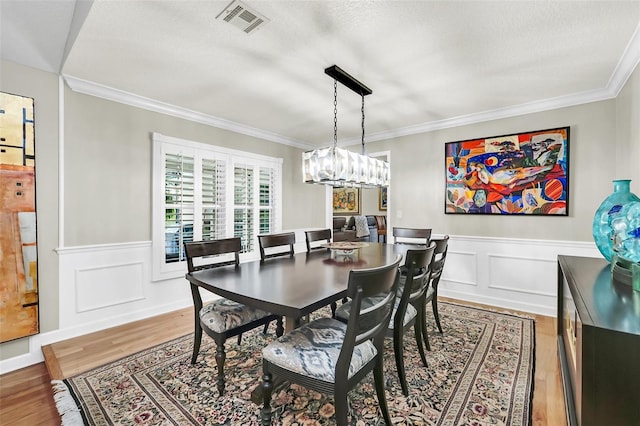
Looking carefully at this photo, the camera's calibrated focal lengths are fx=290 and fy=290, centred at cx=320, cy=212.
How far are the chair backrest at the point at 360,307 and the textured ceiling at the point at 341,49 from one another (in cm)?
156

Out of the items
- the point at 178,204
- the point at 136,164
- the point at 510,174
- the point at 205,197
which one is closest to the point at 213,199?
the point at 205,197

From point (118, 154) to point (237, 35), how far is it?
1942 mm

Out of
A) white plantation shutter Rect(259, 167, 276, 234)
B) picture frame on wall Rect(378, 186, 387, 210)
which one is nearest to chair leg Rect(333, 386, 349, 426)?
white plantation shutter Rect(259, 167, 276, 234)

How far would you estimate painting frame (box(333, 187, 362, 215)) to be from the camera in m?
9.31

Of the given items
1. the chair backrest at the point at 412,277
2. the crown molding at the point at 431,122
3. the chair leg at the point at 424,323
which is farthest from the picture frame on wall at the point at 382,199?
the chair backrest at the point at 412,277

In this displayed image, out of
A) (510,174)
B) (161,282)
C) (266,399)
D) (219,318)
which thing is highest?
(510,174)

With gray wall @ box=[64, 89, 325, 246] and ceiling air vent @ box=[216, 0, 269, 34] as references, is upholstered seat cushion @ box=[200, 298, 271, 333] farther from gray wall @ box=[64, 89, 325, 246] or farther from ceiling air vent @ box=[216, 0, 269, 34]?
ceiling air vent @ box=[216, 0, 269, 34]

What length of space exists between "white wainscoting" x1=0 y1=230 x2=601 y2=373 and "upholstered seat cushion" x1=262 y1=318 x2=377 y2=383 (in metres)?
2.33

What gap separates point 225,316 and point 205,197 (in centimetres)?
218

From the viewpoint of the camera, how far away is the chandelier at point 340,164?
8.38 ft

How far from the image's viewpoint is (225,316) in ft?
6.45

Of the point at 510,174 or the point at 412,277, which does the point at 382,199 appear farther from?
the point at 412,277

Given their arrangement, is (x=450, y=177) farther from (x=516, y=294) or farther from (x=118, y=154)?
(x=118, y=154)

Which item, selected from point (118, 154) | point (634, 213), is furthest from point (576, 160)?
point (118, 154)
